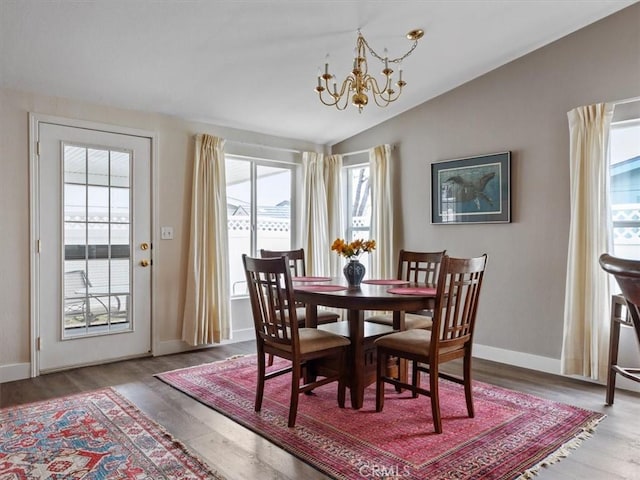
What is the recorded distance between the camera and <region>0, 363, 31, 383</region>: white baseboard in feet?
11.0

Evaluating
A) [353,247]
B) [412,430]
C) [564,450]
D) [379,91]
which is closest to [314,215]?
[379,91]

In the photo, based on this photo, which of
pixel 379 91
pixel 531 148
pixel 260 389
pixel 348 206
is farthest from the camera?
pixel 348 206

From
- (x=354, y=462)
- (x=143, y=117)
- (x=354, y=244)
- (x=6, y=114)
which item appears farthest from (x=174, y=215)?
(x=354, y=462)

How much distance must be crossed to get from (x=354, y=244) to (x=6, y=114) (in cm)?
283

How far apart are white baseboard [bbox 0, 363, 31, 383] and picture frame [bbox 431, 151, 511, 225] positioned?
3.78 m

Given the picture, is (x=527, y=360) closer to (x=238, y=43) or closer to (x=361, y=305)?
(x=361, y=305)

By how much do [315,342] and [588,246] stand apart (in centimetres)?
221

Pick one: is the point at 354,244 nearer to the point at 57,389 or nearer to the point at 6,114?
the point at 57,389

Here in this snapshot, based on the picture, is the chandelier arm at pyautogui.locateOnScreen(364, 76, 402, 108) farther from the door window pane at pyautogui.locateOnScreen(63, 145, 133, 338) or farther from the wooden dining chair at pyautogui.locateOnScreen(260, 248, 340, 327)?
the door window pane at pyautogui.locateOnScreen(63, 145, 133, 338)

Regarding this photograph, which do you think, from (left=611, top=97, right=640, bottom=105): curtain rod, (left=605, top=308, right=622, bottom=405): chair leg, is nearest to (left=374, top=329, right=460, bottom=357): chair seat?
(left=605, top=308, right=622, bottom=405): chair leg

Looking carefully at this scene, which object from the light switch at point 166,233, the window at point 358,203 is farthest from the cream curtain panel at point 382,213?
the light switch at point 166,233

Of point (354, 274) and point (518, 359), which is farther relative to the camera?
point (518, 359)

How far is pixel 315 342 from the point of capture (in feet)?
8.80

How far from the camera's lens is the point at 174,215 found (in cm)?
426
